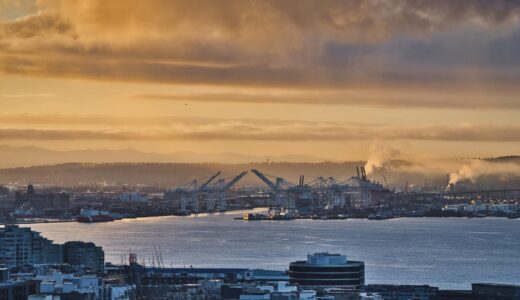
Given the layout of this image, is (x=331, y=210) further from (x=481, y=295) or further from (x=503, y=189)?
(x=481, y=295)

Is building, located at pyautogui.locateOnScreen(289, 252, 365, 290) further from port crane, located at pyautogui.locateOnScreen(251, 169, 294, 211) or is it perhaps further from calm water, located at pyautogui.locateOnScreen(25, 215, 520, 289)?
port crane, located at pyautogui.locateOnScreen(251, 169, 294, 211)

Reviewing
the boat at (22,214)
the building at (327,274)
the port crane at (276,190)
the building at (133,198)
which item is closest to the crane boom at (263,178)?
the port crane at (276,190)

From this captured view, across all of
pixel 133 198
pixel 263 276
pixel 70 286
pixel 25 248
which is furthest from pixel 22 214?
pixel 70 286

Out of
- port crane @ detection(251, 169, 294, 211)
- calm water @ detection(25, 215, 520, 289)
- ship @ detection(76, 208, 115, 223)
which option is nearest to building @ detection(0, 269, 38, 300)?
calm water @ detection(25, 215, 520, 289)

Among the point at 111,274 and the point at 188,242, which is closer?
the point at 111,274

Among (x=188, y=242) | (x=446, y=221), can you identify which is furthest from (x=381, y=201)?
(x=188, y=242)

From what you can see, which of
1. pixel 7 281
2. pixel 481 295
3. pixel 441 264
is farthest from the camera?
pixel 441 264

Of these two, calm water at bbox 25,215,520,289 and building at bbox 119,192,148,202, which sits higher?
building at bbox 119,192,148,202
